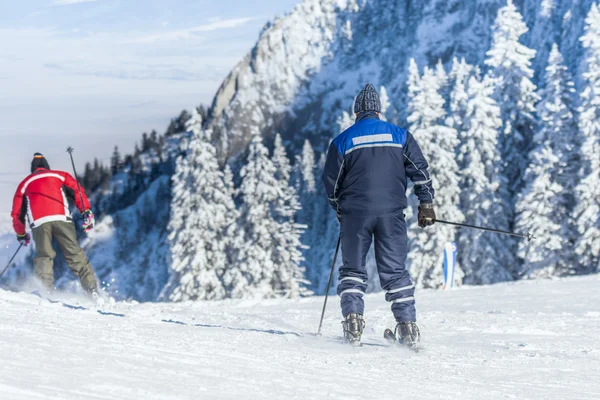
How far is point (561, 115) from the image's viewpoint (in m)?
34.0

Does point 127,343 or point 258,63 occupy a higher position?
point 258,63

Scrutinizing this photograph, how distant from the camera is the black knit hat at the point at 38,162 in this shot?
428 inches

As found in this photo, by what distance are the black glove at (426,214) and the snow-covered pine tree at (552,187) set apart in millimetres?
27840

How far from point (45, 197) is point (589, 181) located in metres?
27.0

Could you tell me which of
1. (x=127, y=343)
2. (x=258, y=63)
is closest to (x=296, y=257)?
(x=127, y=343)

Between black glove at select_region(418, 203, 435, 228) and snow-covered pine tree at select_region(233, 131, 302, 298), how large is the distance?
28983 mm

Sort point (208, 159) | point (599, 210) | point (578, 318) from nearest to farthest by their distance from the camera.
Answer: point (578, 318) < point (599, 210) < point (208, 159)

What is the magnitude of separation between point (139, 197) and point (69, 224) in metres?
124

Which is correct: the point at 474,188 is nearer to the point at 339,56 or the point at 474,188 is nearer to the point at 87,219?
the point at 87,219

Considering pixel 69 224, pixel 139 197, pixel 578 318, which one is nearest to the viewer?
pixel 578 318

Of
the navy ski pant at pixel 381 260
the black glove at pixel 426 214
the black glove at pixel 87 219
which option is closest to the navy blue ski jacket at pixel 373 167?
the navy ski pant at pixel 381 260

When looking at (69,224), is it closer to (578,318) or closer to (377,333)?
(377,333)

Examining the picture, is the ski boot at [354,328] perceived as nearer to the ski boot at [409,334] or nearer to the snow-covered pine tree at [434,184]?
the ski boot at [409,334]

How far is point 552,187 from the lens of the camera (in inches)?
1321
